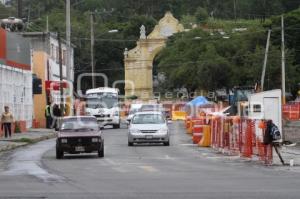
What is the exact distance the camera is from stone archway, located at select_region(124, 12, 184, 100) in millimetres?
102562

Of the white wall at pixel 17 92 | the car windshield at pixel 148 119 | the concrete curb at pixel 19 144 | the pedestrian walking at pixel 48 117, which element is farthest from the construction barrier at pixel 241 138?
the pedestrian walking at pixel 48 117

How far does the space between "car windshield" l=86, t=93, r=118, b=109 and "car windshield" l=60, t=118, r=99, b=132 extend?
105ft

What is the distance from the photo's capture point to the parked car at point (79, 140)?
28969 millimetres

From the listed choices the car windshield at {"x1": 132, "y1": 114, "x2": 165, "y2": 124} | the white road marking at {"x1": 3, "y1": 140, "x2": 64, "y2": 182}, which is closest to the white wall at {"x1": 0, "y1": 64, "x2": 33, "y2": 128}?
the car windshield at {"x1": 132, "y1": 114, "x2": 165, "y2": 124}

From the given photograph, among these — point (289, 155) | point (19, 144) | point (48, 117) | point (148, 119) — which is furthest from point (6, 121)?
point (289, 155)

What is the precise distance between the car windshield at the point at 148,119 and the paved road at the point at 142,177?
20.4 ft

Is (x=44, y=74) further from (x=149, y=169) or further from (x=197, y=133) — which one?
(x=149, y=169)

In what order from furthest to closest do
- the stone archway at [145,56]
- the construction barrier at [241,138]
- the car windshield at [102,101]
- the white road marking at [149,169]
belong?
1. the stone archway at [145,56]
2. the car windshield at [102,101]
3. the construction barrier at [241,138]
4. the white road marking at [149,169]

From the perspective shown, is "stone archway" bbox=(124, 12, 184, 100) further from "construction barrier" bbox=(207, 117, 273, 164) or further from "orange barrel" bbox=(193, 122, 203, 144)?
"construction barrier" bbox=(207, 117, 273, 164)

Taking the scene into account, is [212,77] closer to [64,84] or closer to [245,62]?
[245,62]

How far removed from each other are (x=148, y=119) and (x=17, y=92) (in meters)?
18.1

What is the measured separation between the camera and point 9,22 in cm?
6038

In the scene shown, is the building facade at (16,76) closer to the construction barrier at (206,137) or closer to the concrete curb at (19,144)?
the concrete curb at (19,144)

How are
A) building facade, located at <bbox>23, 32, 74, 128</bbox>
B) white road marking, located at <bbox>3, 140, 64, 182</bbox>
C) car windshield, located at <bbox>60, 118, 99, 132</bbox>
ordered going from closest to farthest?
white road marking, located at <bbox>3, 140, 64, 182</bbox> → car windshield, located at <bbox>60, 118, 99, 132</bbox> → building facade, located at <bbox>23, 32, 74, 128</bbox>
